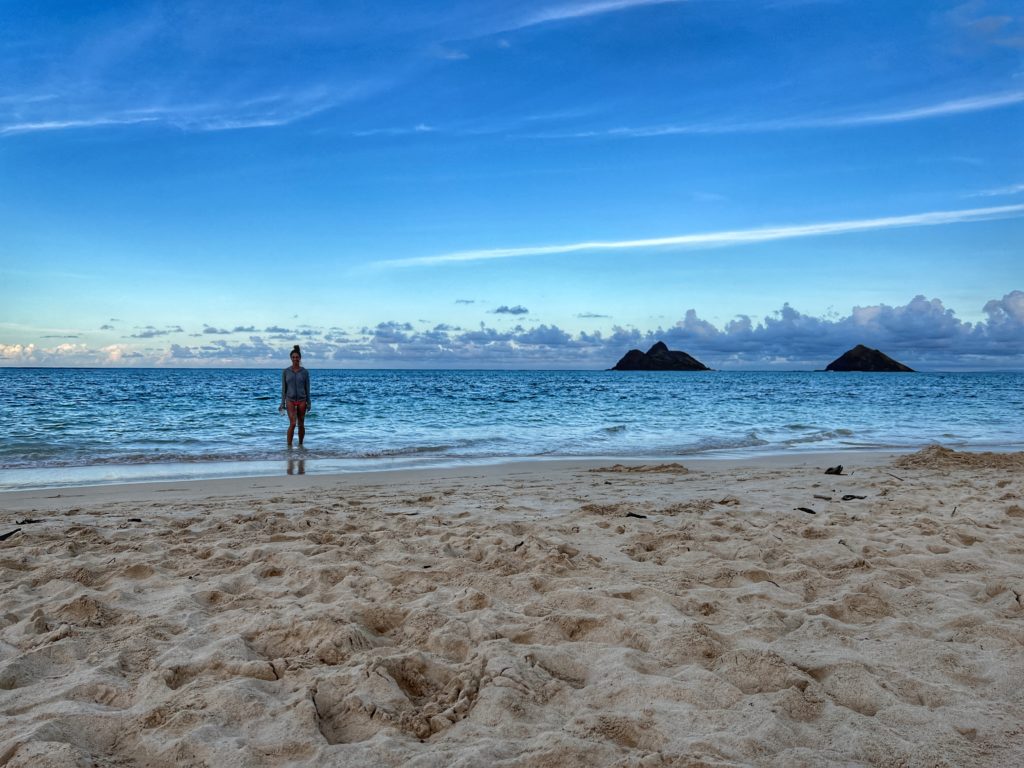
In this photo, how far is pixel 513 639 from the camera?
3.21 m

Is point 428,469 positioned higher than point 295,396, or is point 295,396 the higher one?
point 295,396

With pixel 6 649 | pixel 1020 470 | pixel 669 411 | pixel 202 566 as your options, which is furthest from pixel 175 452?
pixel 669 411

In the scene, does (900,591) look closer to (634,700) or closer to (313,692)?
(634,700)

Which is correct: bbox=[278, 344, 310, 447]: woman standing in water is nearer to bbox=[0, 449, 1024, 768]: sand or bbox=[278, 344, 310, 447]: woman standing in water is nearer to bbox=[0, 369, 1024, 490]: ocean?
bbox=[0, 369, 1024, 490]: ocean

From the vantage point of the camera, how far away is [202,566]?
4461 mm

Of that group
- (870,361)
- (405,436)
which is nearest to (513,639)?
(405,436)

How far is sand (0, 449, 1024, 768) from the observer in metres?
2.30

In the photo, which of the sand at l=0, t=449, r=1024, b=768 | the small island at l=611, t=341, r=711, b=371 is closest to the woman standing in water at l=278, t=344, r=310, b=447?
the sand at l=0, t=449, r=1024, b=768

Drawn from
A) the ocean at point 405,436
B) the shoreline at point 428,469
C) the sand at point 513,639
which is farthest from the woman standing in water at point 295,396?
the sand at point 513,639

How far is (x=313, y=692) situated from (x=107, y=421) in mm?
17957

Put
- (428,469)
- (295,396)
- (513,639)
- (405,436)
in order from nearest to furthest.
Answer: (513,639) → (428,469) → (295,396) → (405,436)

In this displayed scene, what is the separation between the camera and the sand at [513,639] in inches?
90.5

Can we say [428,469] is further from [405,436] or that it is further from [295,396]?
[405,436]

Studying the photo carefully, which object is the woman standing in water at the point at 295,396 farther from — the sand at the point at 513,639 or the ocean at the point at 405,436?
the sand at the point at 513,639
